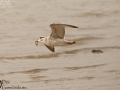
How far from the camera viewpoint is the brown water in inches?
237

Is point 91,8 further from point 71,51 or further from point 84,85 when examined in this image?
point 84,85

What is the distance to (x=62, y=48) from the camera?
6.45m

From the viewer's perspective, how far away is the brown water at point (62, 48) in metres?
6.03

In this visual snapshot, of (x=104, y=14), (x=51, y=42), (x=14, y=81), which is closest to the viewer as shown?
(x=51, y=42)

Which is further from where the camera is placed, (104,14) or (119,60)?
(104,14)

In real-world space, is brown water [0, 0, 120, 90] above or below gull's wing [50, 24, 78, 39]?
below

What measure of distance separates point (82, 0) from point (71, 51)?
81cm

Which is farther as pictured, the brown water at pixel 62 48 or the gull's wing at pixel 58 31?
the brown water at pixel 62 48

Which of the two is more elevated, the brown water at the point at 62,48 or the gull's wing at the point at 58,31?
the gull's wing at the point at 58,31

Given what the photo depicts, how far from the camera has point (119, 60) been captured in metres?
6.32

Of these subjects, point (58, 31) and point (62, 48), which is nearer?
point (58, 31)

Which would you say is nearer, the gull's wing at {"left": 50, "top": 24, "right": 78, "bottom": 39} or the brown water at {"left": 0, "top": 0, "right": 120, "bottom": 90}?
the gull's wing at {"left": 50, "top": 24, "right": 78, "bottom": 39}

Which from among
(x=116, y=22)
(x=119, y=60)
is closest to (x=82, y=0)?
(x=116, y=22)

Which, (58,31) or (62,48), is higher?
(58,31)
